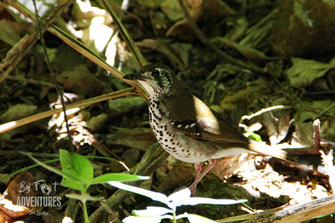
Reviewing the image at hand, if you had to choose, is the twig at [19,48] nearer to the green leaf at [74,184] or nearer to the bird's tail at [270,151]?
the green leaf at [74,184]

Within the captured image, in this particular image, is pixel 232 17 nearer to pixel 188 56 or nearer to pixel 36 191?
pixel 188 56

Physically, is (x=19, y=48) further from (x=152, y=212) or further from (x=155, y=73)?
(x=152, y=212)

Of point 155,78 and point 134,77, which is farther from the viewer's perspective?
point 155,78

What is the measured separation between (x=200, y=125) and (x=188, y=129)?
11cm

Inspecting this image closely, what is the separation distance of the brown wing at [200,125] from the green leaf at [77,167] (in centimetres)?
134

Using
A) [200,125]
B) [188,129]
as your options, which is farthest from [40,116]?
[200,125]

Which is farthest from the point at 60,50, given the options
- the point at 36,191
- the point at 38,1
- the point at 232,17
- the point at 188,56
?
the point at 232,17

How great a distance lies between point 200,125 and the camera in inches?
137

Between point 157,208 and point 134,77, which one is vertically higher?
point 134,77

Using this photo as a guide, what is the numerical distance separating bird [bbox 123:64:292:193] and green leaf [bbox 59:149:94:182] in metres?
1.24

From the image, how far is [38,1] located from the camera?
3748 millimetres

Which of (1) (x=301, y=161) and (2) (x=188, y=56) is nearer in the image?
(1) (x=301, y=161)

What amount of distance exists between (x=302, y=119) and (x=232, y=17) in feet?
7.05

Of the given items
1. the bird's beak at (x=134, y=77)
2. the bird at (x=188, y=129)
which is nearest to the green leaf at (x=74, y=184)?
the bird at (x=188, y=129)
